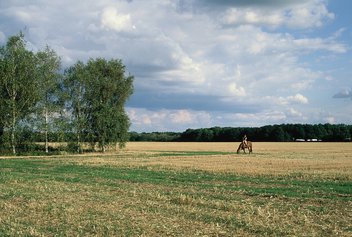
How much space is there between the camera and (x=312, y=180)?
76.2 feet

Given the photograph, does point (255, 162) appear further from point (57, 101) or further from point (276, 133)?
point (276, 133)

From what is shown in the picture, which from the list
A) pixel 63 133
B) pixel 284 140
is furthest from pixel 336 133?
pixel 63 133

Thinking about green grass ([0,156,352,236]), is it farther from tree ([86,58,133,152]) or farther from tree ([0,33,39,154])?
tree ([86,58,133,152])

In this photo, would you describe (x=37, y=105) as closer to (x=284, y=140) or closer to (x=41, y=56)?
(x=41, y=56)

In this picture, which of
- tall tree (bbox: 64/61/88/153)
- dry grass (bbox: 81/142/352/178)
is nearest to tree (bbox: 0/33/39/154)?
tall tree (bbox: 64/61/88/153)

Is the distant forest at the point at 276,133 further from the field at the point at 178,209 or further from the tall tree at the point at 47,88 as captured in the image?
the field at the point at 178,209

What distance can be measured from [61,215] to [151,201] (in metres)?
3.52

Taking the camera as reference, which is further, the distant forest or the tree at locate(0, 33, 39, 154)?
the distant forest

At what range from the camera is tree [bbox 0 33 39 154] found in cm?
5460

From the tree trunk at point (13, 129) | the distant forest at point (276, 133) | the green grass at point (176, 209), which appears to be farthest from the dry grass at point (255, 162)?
the distant forest at point (276, 133)

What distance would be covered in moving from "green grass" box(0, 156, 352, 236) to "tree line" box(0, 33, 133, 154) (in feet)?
119

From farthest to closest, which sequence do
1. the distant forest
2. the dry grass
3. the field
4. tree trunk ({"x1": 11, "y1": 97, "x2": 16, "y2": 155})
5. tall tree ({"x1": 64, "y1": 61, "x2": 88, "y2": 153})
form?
the distant forest
tall tree ({"x1": 64, "y1": 61, "x2": 88, "y2": 153})
tree trunk ({"x1": 11, "y1": 97, "x2": 16, "y2": 155})
the dry grass
the field

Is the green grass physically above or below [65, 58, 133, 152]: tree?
below

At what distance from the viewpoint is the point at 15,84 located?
54.8 metres
